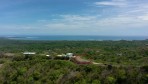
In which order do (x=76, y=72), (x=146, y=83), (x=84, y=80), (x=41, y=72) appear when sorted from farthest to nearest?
1. (x=41, y=72)
2. (x=76, y=72)
3. (x=84, y=80)
4. (x=146, y=83)

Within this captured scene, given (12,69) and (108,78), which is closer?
(108,78)

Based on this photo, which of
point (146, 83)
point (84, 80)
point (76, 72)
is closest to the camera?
point (146, 83)

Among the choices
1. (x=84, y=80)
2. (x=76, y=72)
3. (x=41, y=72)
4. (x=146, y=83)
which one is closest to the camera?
(x=146, y=83)

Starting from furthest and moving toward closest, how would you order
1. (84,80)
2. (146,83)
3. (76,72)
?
(76,72) → (84,80) → (146,83)

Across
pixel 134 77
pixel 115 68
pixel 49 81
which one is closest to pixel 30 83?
pixel 49 81

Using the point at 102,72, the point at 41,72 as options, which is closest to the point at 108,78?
the point at 102,72

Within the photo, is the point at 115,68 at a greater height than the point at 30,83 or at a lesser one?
greater

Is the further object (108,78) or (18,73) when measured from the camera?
(18,73)

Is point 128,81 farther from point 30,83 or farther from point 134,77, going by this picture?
point 30,83

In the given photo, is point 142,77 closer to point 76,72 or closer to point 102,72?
point 102,72
